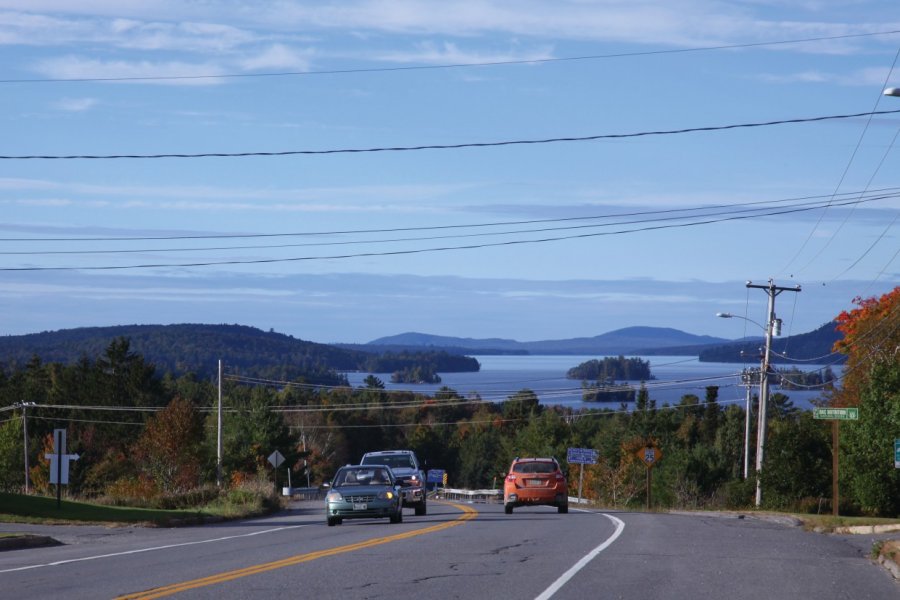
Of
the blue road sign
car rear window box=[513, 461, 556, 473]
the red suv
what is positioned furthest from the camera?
the blue road sign

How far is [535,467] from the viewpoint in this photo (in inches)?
1395

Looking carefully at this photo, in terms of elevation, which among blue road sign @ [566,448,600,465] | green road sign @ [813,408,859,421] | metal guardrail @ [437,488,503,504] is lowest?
metal guardrail @ [437,488,503,504]

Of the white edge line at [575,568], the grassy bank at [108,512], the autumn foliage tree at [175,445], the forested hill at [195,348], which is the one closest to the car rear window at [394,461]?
the grassy bank at [108,512]

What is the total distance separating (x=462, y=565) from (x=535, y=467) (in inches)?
751

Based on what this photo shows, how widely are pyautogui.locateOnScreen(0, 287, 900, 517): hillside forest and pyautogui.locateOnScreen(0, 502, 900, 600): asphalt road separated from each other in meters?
23.0

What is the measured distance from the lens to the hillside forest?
160 feet

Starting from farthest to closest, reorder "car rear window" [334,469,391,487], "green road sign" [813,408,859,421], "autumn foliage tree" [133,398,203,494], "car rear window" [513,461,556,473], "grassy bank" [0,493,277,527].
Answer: "autumn foliage tree" [133,398,203,494] < "car rear window" [513,461,556,473] < "grassy bank" [0,493,277,527] < "green road sign" [813,408,859,421] < "car rear window" [334,469,391,487]

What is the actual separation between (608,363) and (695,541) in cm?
15657

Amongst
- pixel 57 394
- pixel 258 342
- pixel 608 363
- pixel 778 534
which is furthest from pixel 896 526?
pixel 258 342

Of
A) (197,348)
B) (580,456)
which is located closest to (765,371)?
(580,456)

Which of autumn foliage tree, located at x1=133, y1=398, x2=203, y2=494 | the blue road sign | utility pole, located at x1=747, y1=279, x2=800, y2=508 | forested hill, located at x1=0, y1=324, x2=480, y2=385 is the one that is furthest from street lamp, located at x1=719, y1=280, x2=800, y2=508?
forested hill, located at x1=0, y1=324, x2=480, y2=385

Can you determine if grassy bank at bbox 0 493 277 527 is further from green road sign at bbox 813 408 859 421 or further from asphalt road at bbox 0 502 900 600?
green road sign at bbox 813 408 859 421

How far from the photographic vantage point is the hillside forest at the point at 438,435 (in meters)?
48.8

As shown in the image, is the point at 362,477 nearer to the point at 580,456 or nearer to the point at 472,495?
the point at 580,456
